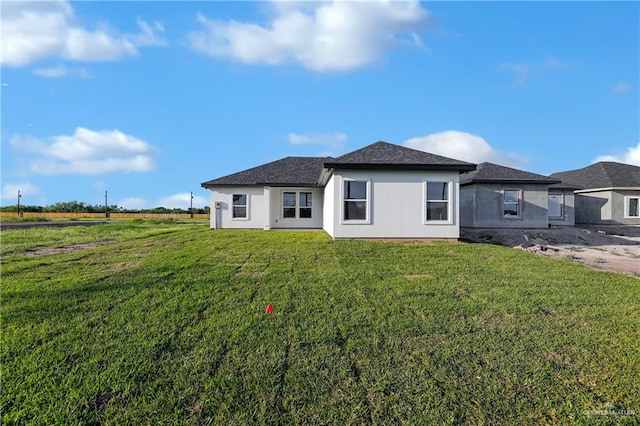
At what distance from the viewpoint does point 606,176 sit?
2114cm

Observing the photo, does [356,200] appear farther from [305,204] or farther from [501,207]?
[501,207]

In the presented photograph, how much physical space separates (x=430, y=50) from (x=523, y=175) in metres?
9.82

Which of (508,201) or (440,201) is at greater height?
(508,201)

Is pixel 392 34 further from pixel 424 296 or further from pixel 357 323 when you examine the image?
pixel 357 323

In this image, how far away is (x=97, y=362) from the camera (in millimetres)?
3270

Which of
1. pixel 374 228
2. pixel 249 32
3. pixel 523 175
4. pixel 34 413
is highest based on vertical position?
pixel 249 32

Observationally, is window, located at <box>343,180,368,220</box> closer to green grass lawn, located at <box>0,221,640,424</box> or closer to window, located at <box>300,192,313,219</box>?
green grass lawn, located at <box>0,221,640,424</box>

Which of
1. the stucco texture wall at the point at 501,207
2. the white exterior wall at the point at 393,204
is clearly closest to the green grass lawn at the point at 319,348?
the white exterior wall at the point at 393,204

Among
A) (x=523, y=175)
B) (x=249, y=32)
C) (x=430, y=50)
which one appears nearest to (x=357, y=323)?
(x=249, y=32)

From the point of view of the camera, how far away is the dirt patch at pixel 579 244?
8984 mm

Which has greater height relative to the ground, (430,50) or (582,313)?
(430,50)

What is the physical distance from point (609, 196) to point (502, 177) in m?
9.62

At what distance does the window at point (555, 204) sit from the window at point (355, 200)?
14156 mm

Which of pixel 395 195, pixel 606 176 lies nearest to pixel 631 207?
pixel 606 176
